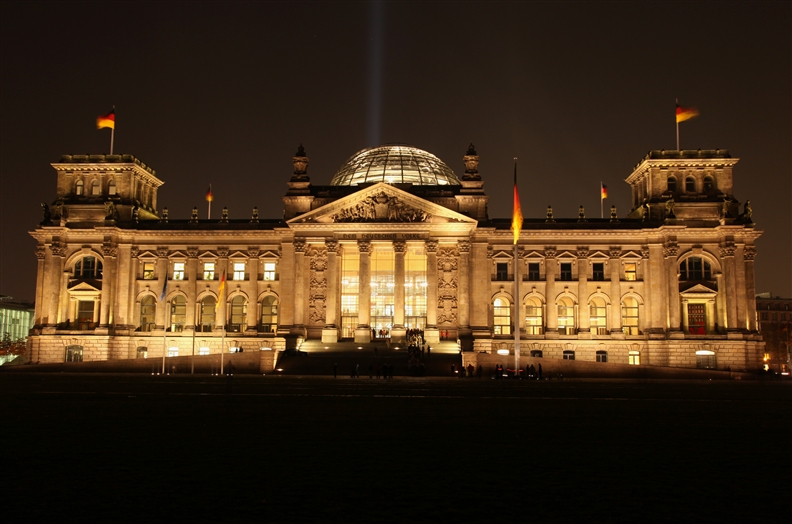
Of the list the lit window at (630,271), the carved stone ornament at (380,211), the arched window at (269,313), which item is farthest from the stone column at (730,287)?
the arched window at (269,313)

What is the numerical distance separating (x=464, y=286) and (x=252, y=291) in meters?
23.1

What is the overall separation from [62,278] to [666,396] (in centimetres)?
6987

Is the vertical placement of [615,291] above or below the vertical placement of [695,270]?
below

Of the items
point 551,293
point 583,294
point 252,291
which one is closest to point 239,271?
point 252,291

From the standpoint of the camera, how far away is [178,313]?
3548 inches

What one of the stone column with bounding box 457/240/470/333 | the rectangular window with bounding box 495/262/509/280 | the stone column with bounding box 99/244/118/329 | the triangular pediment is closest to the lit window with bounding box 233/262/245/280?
the triangular pediment

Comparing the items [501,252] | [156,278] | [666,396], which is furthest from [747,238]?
[156,278]

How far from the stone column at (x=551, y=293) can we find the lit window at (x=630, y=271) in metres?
7.46

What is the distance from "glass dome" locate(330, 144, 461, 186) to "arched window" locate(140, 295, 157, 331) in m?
26.6

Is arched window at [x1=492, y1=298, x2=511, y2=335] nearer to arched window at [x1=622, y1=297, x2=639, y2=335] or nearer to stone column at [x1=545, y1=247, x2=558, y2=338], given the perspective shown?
stone column at [x1=545, y1=247, x2=558, y2=338]

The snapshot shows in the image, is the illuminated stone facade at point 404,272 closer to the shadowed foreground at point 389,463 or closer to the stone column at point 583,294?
the stone column at point 583,294

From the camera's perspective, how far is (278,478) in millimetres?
14055

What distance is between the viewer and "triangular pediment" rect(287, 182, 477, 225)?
83.7m

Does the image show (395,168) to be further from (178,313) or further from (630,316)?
(630,316)
